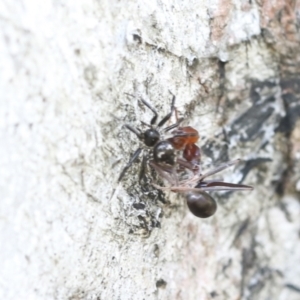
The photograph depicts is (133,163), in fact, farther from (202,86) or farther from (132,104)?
(202,86)

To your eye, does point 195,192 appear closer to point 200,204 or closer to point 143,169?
point 200,204

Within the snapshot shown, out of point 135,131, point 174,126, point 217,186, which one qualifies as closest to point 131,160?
point 135,131

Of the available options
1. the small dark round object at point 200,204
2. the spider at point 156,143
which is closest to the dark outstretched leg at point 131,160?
the spider at point 156,143

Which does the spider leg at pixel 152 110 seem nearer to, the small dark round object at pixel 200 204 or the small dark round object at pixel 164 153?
the small dark round object at pixel 164 153

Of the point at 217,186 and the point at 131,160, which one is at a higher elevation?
the point at 217,186

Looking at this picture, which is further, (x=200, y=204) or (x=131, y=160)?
(x=200, y=204)

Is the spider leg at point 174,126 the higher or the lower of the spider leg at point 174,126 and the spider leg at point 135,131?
the higher

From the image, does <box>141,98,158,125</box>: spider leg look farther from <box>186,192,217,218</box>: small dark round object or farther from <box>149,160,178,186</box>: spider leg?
<box>186,192,217,218</box>: small dark round object
